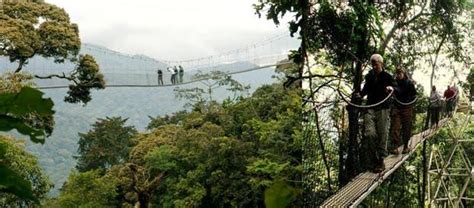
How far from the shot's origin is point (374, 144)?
4285 millimetres

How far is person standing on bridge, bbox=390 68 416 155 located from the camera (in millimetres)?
4676

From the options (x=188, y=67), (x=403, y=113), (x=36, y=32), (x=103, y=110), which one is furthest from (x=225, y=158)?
(x=103, y=110)

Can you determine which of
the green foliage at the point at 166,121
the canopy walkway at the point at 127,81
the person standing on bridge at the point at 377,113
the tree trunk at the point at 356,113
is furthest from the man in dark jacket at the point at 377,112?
the green foliage at the point at 166,121

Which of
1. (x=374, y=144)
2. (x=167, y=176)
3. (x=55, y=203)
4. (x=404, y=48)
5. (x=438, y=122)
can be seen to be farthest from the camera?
(x=167, y=176)

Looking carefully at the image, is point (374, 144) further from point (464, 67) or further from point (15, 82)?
point (15, 82)

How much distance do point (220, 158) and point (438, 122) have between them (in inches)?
284

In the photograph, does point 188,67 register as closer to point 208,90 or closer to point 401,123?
point 208,90

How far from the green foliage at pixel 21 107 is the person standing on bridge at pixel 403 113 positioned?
14.5 ft

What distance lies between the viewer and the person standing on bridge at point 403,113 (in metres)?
4.68

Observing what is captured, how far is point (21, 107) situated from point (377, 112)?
4029 millimetres

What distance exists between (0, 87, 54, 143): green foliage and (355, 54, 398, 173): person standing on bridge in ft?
12.3

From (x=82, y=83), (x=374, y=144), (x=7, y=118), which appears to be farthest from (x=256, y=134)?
(x=7, y=118)

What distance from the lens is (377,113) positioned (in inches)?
166

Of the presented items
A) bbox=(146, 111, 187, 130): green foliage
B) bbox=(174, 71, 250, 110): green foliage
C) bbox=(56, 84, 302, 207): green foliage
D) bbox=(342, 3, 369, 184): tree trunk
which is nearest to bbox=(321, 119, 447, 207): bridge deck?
bbox=(342, 3, 369, 184): tree trunk
